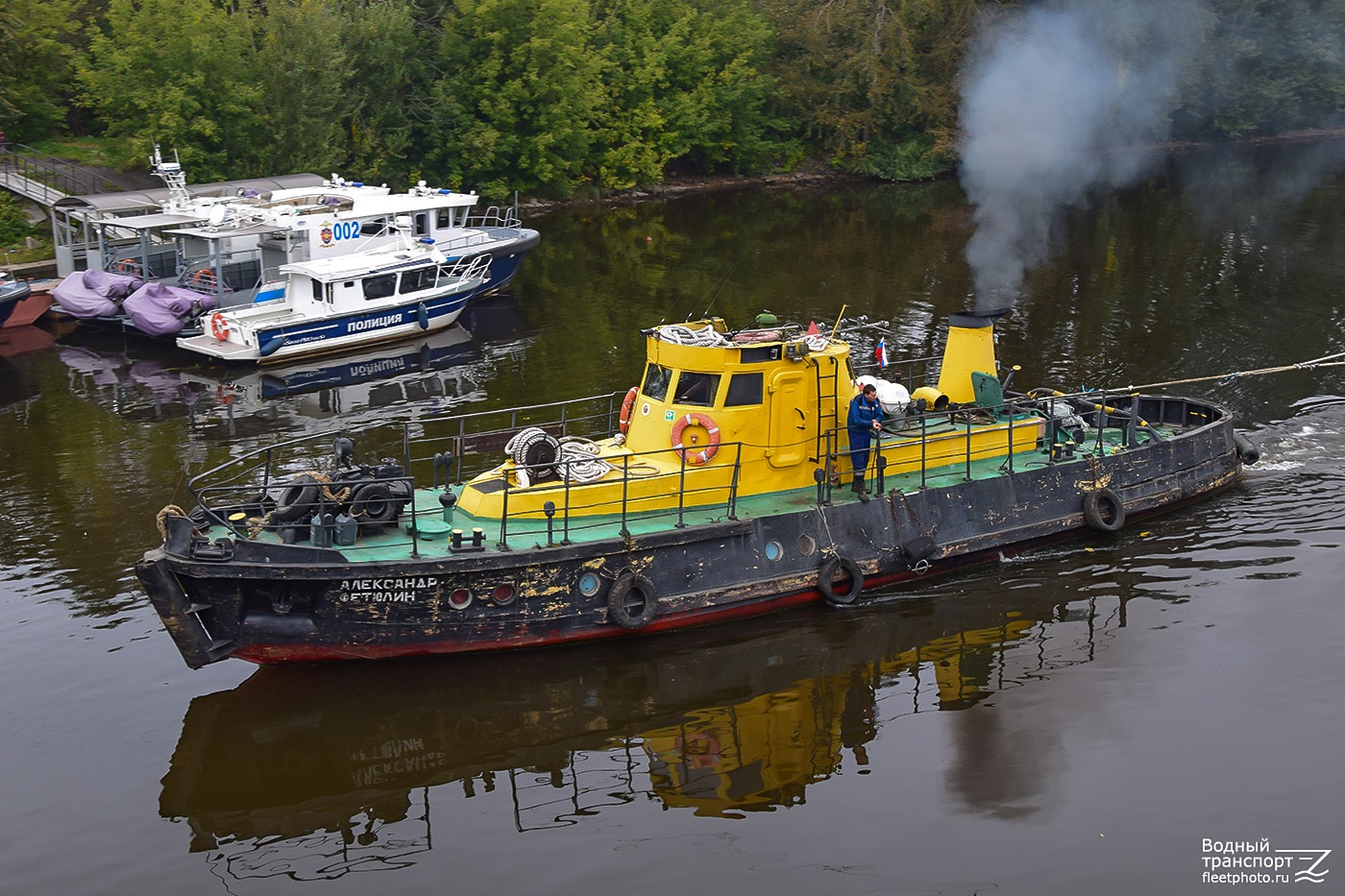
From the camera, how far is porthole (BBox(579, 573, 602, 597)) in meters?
15.2

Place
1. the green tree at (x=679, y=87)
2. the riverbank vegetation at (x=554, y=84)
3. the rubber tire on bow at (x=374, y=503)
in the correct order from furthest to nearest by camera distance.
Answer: the green tree at (x=679, y=87)
the riverbank vegetation at (x=554, y=84)
the rubber tire on bow at (x=374, y=503)

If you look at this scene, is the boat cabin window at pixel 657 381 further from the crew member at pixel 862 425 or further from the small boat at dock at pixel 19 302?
the small boat at dock at pixel 19 302

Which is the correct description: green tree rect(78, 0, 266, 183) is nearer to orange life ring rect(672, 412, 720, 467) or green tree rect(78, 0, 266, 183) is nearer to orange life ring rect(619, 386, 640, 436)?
orange life ring rect(619, 386, 640, 436)

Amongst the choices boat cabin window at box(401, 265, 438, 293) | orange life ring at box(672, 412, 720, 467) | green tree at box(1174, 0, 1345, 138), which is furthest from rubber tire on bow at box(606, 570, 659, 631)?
green tree at box(1174, 0, 1345, 138)

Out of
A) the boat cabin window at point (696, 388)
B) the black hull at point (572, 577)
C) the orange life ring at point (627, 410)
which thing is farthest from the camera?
the orange life ring at point (627, 410)

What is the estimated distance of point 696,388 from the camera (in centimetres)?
1664

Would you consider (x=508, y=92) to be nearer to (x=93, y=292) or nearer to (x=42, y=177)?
(x=42, y=177)

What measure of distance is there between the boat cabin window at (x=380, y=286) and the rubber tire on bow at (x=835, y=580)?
1870cm

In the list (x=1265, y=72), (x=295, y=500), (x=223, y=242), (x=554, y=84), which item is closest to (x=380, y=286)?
(x=223, y=242)

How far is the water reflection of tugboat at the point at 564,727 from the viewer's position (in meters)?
12.8

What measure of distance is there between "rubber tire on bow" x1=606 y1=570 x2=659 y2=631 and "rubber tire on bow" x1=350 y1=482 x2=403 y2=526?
9.00 ft

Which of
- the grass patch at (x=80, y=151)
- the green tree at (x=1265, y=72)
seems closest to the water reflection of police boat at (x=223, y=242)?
the grass patch at (x=80, y=151)

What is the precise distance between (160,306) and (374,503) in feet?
62.2

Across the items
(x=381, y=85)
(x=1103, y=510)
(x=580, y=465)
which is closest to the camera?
(x=580, y=465)
